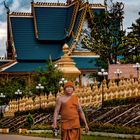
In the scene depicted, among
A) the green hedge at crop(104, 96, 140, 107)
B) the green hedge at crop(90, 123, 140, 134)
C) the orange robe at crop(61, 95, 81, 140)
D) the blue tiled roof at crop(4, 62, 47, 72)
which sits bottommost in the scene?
the green hedge at crop(90, 123, 140, 134)

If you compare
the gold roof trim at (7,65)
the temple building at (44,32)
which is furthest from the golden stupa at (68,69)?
the gold roof trim at (7,65)

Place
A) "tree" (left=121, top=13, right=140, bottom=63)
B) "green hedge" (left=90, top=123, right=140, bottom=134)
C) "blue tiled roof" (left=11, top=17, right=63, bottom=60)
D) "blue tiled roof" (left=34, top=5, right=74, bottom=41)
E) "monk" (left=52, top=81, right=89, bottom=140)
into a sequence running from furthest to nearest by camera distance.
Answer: "blue tiled roof" (left=34, top=5, right=74, bottom=41)
"blue tiled roof" (left=11, top=17, right=63, bottom=60)
"tree" (left=121, top=13, right=140, bottom=63)
"green hedge" (left=90, top=123, right=140, bottom=134)
"monk" (left=52, top=81, right=89, bottom=140)

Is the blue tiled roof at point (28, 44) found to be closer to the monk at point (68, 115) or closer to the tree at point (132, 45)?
the tree at point (132, 45)

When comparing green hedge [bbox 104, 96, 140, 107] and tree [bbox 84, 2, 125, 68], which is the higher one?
tree [bbox 84, 2, 125, 68]

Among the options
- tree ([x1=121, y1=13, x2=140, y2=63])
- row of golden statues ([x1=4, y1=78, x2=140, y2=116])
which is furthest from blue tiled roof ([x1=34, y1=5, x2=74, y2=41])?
row of golden statues ([x1=4, y1=78, x2=140, y2=116])

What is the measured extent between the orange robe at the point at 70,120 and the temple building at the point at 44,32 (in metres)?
56.8

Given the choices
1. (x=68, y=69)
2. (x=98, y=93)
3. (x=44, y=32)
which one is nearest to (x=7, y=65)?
(x=44, y=32)

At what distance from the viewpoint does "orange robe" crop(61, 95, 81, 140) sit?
1087cm

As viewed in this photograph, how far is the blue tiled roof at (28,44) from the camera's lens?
72688 mm

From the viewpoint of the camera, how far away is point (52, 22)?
75438 mm

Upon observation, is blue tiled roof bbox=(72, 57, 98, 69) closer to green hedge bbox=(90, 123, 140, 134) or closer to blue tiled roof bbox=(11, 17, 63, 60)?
blue tiled roof bbox=(11, 17, 63, 60)

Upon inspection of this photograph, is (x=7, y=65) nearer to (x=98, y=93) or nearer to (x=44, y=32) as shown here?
(x=44, y=32)

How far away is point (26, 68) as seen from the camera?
227 feet

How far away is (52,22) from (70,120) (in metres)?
64.9
